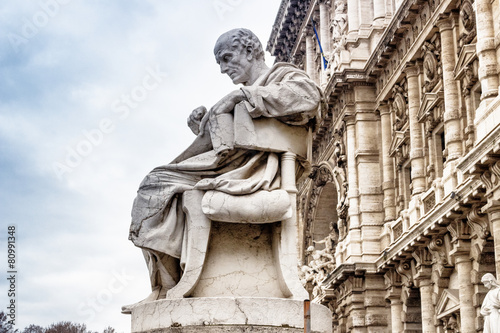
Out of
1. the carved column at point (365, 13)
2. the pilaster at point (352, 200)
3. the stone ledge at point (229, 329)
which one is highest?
the carved column at point (365, 13)

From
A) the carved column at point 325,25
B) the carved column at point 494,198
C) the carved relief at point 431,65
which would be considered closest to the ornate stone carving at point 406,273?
the carved relief at point 431,65

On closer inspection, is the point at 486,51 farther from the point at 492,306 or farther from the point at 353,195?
the point at 353,195

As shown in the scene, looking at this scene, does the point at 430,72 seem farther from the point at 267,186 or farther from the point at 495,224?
the point at 267,186

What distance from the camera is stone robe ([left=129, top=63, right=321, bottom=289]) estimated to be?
544cm

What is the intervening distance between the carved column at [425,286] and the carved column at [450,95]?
262 cm

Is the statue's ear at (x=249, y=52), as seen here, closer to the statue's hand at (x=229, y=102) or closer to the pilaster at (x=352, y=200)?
the statue's hand at (x=229, y=102)

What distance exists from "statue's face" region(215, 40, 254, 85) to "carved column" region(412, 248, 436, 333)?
49.2 ft

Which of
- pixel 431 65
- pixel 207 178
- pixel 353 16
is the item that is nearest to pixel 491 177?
pixel 431 65

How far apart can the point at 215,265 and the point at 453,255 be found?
1363 cm

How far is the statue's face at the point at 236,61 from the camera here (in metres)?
5.95

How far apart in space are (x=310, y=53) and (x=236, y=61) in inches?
1233

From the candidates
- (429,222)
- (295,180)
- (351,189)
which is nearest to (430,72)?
(429,222)

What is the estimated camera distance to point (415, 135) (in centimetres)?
2228

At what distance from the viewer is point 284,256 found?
5.38m
